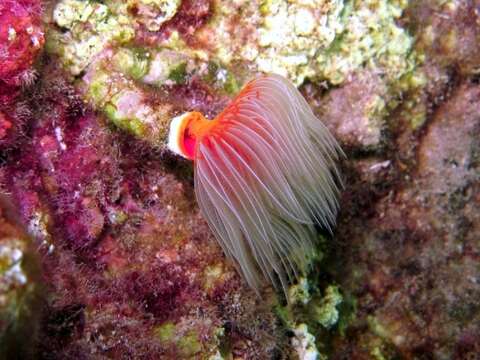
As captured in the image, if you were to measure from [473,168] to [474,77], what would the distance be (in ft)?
3.56

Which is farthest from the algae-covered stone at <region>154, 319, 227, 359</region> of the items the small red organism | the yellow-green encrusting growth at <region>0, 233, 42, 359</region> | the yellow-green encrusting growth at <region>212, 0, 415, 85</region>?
the yellow-green encrusting growth at <region>212, 0, 415, 85</region>

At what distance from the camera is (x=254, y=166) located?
10.5 ft

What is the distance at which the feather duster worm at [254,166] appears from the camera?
3174 millimetres

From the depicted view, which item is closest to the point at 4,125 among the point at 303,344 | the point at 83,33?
the point at 83,33

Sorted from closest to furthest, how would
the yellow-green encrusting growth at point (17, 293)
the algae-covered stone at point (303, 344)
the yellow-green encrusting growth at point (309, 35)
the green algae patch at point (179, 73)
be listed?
1. the yellow-green encrusting growth at point (17, 293)
2. the green algae patch at point (179, 73)
3. the yellow-green encrusting growth at point (309, 35)
4. the algae-covered stone at point (303, 344)

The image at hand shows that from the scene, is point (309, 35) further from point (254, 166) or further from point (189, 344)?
point (189, 344)

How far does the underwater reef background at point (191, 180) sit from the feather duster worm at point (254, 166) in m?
0.41

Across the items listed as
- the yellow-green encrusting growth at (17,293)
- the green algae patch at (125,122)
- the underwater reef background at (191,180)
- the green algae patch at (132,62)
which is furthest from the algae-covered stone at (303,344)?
the green algae patch at (132,62)

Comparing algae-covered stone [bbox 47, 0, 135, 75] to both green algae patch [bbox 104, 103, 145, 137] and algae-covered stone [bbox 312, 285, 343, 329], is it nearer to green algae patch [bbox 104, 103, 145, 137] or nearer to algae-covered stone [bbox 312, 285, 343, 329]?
green algae patch [bbox 104, 103, 145, 137]

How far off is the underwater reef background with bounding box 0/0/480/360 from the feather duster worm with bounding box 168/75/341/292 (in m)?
0.41

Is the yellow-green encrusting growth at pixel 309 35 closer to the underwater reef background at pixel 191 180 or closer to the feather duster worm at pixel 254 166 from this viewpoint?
the underwater reef background at pixel 191 180

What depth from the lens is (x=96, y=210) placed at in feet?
11.2

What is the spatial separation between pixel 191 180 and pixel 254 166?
84 centimetres

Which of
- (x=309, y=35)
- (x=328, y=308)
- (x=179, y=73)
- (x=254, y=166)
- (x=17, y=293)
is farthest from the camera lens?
(x=328, y=308)
